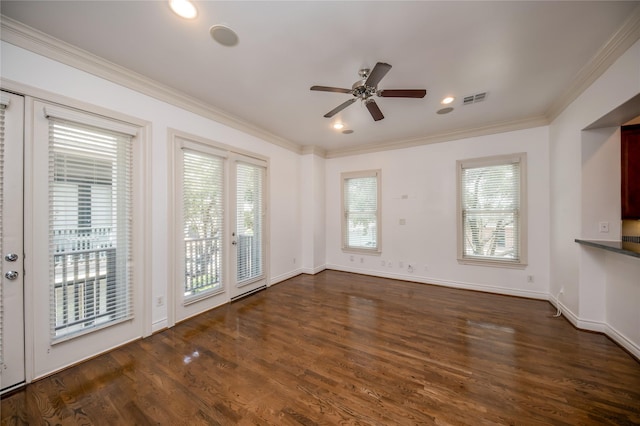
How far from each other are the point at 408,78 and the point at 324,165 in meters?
3.13

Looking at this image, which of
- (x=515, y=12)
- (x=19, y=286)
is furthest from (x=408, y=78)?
(x=19, y=286)

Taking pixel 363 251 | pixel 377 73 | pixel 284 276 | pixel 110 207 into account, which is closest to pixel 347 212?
pixel 363 251

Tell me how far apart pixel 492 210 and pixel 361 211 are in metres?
2.37

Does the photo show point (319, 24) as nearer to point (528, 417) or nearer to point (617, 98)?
point (617, 98)

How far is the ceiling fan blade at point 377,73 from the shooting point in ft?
6.14

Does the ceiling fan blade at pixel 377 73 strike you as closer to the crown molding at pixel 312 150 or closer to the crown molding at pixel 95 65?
the crown molding at pixel 95 65

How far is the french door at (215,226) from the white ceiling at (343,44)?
2.89 ft

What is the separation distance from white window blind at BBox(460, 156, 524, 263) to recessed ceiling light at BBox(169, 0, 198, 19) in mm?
4297

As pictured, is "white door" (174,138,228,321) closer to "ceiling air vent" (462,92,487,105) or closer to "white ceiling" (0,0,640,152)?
"white ceiling" (0,0,640,152)

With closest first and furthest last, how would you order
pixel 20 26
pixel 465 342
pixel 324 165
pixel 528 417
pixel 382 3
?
1. pixel 528 417
2. pixel 382 3
3. pixel 20 26
4. pixel 465 342
5. pixel 324 165

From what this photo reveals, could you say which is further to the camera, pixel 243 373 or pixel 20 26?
pixel 243 373

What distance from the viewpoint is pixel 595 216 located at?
2.60 meters

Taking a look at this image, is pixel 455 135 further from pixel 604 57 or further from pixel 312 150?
pixel 312 150

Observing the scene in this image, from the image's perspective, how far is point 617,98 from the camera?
6.67 ft
